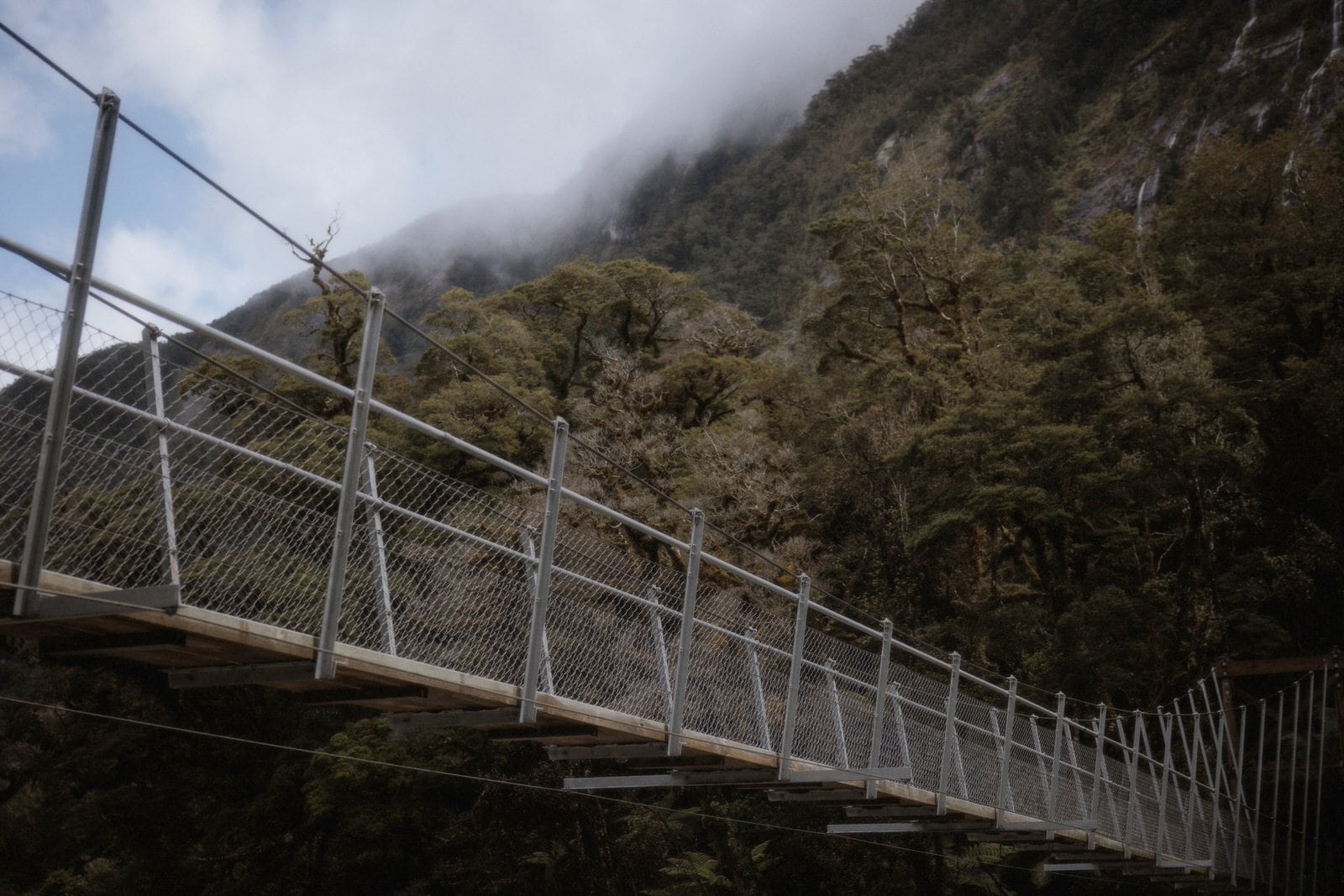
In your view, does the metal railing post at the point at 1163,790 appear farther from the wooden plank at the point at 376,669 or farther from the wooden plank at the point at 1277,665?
the wooden plank at the point at 376,669

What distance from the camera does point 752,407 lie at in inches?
912

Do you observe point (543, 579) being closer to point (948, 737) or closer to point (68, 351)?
point (68, 351)

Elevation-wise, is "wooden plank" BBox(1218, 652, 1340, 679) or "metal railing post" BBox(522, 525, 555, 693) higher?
"wooden plank" BBox(1218, 652, 1340, 679)

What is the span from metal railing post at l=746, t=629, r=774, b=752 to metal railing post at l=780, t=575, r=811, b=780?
3.9 inches

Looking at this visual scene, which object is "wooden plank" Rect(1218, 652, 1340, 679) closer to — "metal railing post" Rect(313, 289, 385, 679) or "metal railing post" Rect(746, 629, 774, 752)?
"metal railing post" Rect(746, 629, 774, 752)

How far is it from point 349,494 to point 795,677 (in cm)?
303

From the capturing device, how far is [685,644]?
529 centimetres

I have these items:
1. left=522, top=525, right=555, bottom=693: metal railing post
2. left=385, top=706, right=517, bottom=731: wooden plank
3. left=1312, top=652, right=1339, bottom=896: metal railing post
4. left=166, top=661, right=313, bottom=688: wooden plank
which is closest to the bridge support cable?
left=522, top=525, right=555, bottom=693: metal railing post

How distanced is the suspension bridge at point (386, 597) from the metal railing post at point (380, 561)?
0.01m

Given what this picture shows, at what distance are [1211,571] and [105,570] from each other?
16.0 meters

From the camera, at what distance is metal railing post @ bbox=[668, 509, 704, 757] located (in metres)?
5.29

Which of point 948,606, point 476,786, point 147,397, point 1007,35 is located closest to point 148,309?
point 147,397

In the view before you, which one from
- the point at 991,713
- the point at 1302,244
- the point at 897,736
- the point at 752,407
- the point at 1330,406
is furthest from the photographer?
the point at 752,407

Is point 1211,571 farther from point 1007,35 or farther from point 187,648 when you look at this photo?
point 1007,35
